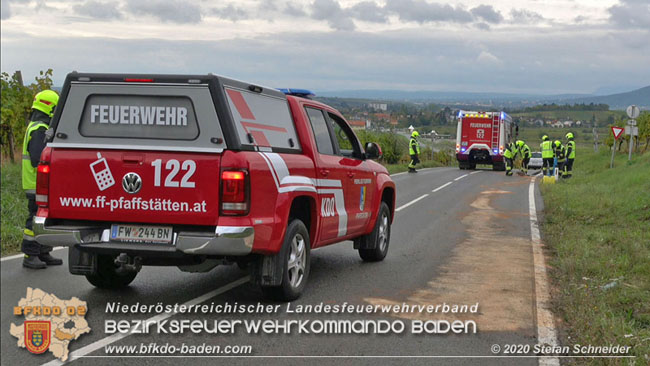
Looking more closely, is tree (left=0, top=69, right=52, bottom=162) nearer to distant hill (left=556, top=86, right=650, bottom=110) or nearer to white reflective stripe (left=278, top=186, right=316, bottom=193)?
white reflective stripe (left=278, top=186, right=316, bottom=193)

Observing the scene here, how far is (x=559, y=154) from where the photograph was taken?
28016 millimetres

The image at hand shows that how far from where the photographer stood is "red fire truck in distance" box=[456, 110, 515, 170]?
37438 mm

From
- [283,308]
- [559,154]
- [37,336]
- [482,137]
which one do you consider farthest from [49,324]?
[482,137]

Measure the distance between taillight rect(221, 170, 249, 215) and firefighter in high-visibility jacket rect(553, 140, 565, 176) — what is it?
24.0 metres

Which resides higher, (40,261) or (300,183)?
(300,183)

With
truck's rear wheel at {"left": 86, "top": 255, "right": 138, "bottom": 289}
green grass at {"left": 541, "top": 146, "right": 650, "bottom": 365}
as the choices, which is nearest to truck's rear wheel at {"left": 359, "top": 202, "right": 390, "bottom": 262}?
green grass at {"left": 541, "top": 146, "right": 650, "bottom": 365}

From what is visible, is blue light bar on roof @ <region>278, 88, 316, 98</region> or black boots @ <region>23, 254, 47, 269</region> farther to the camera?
black boots @ <region>23, 254, 47, 269</region>

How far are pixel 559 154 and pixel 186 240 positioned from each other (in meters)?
24.4

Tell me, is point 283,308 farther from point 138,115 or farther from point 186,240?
point 138,115

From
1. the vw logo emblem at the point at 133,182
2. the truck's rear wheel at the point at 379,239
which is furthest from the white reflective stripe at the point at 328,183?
the vw logo emblem at the point at 133,182

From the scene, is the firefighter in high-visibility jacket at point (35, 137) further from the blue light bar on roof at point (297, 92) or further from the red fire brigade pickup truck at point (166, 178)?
the blue light bar on roof at point (297, 92)

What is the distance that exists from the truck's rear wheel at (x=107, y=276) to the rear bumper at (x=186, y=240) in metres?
0.82

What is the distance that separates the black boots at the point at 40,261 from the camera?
8.52 m

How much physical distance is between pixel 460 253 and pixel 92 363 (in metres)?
6.15
